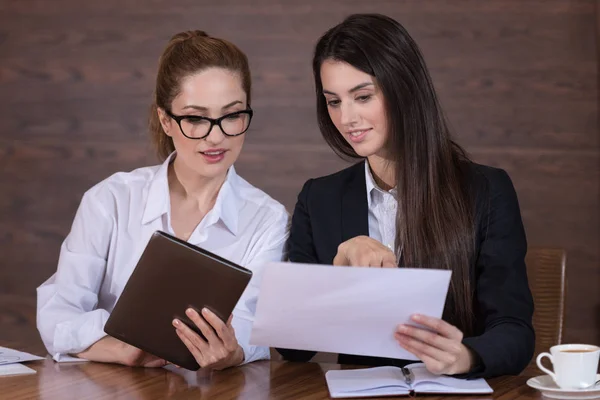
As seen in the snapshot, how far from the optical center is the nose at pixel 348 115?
2094mm

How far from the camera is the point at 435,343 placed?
1.72 meters

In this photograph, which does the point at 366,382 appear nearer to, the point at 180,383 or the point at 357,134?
the point at 180,383

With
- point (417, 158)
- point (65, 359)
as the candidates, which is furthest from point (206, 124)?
point (65, 359)

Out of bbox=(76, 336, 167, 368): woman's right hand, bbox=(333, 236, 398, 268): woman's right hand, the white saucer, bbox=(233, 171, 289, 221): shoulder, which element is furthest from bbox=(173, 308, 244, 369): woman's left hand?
the white saucer

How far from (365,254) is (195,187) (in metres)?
0.66

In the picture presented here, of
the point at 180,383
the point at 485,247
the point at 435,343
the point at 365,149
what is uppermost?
the point at 365,149

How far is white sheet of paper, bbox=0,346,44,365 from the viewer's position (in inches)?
78.4

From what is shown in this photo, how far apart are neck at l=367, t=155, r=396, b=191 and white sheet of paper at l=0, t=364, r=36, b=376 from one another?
0.94 m

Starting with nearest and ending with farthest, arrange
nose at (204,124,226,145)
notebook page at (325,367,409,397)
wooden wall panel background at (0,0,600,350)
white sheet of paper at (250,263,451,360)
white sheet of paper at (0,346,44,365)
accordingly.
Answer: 1. white sheet of paper at (250,263,451,360)
2. notebook page at (325,367,409,397)
3. white sheet of paper at (0,346,44,365)
4. nose at (204,124,226,145)
5. wooden wall panel background at (0,0,600,350)

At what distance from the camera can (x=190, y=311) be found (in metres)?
1.85

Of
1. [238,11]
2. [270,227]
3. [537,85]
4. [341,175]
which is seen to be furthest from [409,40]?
[238,11]

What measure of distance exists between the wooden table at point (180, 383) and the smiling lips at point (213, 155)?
520 mm

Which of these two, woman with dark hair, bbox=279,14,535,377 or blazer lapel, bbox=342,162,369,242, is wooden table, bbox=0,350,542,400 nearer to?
woman with dark hair, bbox=279,14,535,377

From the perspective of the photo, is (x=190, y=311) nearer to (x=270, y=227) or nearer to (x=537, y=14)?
(x=270, y=227)
